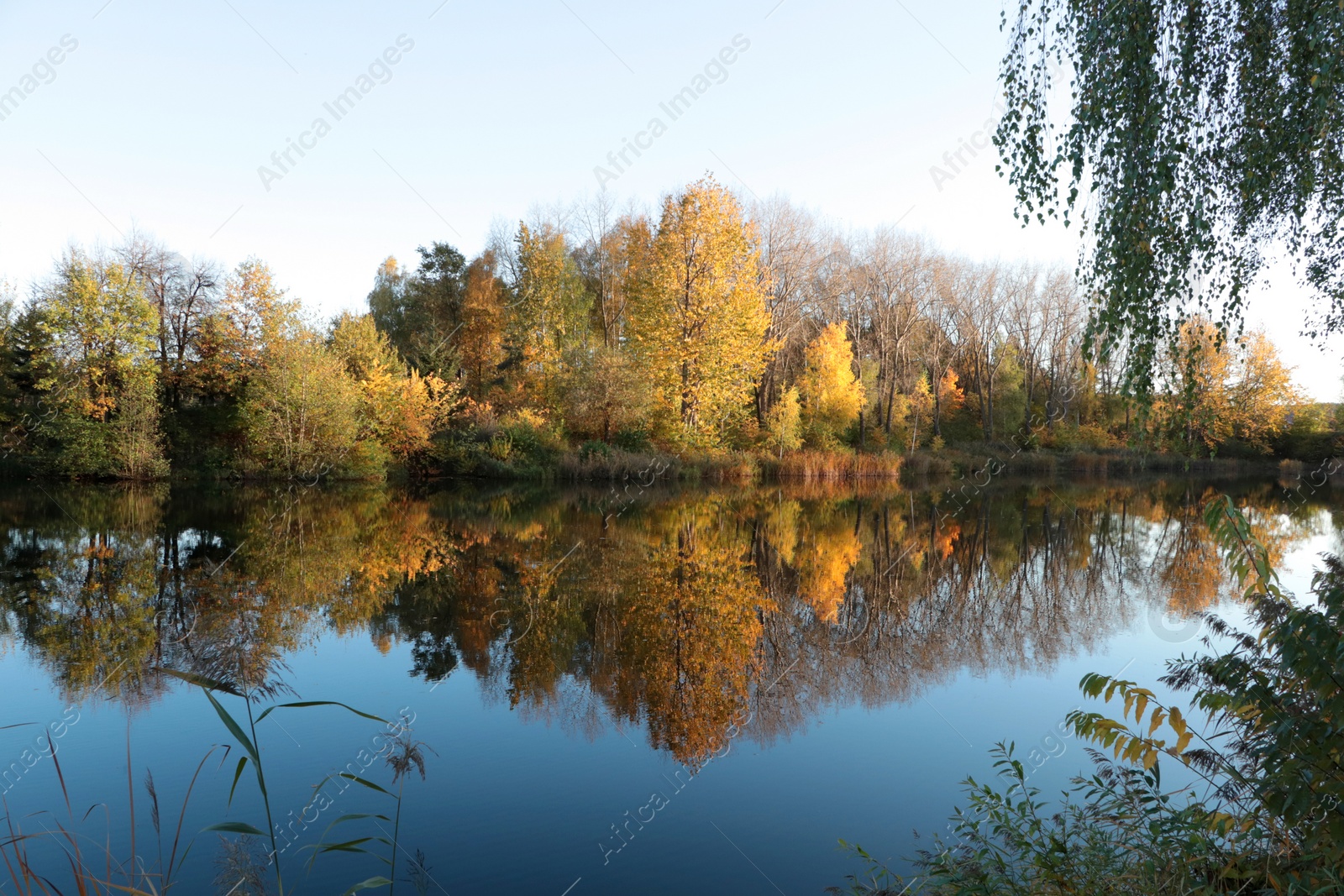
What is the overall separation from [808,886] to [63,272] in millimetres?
30452

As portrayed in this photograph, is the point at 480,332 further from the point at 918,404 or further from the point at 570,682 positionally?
the point at 570,682

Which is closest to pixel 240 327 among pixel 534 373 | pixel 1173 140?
pixel 534 373

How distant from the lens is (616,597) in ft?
29.9

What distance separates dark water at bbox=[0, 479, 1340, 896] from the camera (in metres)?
4.12

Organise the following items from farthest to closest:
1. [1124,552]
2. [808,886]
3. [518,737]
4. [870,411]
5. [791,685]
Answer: [870,411]
[1124,552]
[791,685]
[518,737]
[808,886]

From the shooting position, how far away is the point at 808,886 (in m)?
3.70

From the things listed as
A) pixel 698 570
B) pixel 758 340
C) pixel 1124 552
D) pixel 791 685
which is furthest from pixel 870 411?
pixel 791 685

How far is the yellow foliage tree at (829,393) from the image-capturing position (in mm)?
34844

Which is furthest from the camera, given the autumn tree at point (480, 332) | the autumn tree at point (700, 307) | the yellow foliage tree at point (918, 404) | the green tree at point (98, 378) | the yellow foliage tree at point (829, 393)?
the yellow foliage tree at point (918, 404)

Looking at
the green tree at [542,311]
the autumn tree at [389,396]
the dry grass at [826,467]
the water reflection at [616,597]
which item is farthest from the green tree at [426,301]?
the water reflection at [616,597]

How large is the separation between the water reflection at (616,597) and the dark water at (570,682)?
0.17 ft

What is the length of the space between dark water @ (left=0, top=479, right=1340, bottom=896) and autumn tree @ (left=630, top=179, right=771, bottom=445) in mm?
14008

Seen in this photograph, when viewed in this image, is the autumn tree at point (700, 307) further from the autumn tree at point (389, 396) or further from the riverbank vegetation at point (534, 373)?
the autumn tree at point (389, 396)

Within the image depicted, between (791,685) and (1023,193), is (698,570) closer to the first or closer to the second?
(791,685)
